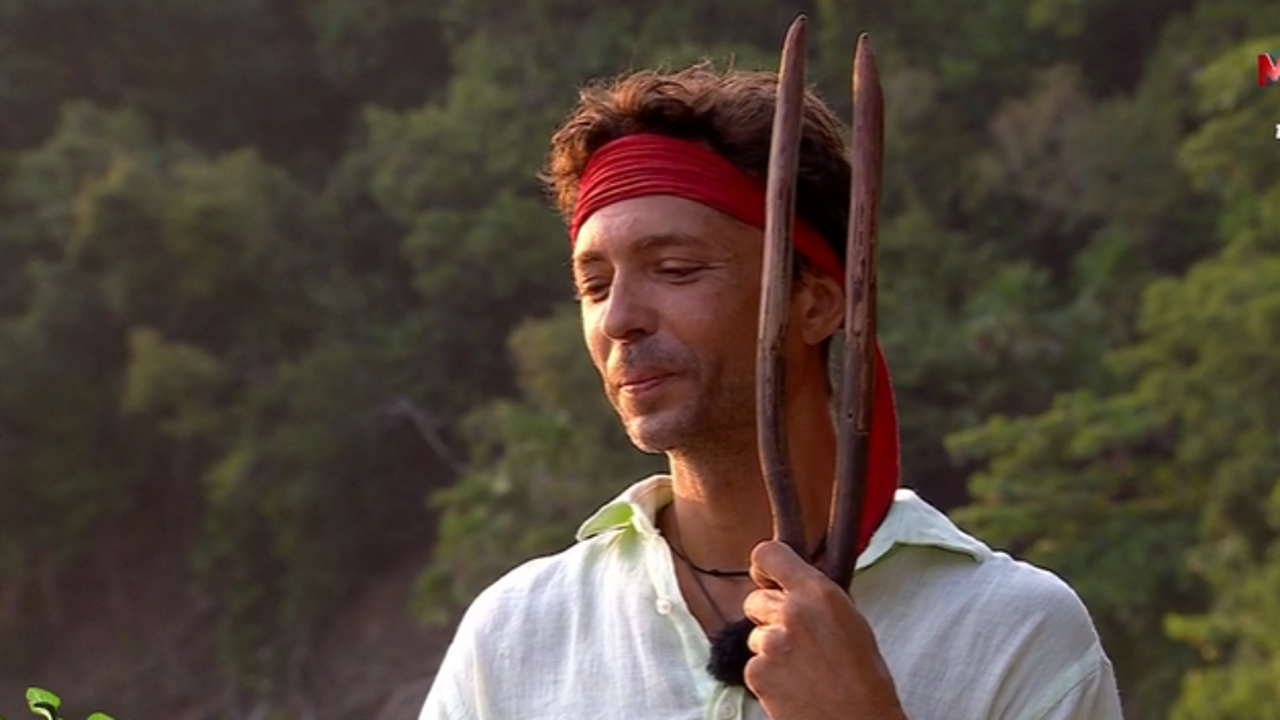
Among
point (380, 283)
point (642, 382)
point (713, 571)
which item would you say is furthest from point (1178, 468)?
point (642, 382)

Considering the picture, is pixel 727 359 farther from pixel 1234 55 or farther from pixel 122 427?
pixel 122 427

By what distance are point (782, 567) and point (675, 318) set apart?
0.25m

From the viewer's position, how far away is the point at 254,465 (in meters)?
12.2

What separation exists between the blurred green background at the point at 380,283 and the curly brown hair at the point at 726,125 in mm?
7558

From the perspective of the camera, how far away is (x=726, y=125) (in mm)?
1243

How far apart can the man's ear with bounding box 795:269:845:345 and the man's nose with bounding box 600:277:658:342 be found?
11cm

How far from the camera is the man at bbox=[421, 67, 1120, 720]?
A: 3.92ft

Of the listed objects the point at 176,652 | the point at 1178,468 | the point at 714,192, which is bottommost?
the point at 176,652

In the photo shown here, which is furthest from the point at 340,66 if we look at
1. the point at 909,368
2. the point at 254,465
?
the point at 909,368

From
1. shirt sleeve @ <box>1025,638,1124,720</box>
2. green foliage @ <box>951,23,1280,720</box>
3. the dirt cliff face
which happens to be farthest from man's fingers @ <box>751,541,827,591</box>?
the dirt cliff face

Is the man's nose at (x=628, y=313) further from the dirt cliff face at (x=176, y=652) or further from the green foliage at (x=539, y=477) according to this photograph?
the dirt cliff face at (x=176, y=652)

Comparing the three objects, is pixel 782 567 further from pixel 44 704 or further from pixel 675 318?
pixel 44 704

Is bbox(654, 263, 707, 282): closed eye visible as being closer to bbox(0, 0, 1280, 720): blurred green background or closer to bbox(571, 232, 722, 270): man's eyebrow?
bbox(571, 232, 722, 270): man's eyebrow

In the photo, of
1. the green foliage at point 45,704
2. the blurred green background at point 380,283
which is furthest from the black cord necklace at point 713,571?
the blurred green background at point 380,283
